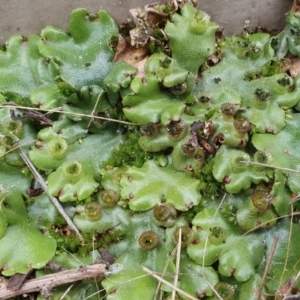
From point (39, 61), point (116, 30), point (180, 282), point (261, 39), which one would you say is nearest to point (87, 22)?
point (116, 30)

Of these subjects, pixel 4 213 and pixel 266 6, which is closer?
pixel 4 213

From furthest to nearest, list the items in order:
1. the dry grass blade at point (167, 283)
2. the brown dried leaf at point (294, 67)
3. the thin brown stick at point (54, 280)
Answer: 1. the brown dried leaf at point (294, 67)
2. the thin brown stick at point (54, 280)
3. the dry grass blade at point (167, 283)

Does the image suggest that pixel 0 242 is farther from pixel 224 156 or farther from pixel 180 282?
pixel 224 156

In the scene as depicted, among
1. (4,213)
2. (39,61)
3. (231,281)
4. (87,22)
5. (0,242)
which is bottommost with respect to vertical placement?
(231,281)

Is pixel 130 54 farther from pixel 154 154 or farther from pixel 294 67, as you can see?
pixel 294 67

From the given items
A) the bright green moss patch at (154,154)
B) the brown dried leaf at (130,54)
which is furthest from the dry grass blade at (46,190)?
the brown dried leaf at (130,54)

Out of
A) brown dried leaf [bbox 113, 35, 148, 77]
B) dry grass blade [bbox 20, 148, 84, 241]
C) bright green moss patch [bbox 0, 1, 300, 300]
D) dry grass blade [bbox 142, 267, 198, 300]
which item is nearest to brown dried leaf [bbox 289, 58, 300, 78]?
bright green moss patch [bbox 0, 1, 300, 300]

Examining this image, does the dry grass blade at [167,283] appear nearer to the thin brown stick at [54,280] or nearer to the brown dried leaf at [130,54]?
the thin brown stick at [54,280]

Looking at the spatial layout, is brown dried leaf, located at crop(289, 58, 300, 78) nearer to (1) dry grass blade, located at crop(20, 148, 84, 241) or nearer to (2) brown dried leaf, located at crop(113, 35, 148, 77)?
(2) brown dried leaf, located at crop(113, 35, 148, 77)
